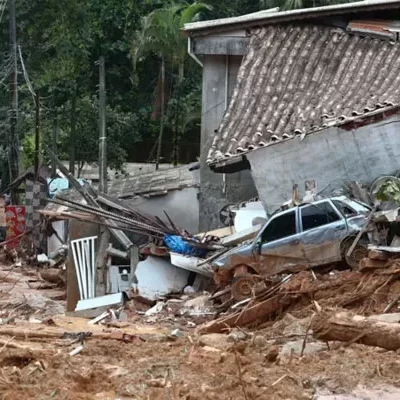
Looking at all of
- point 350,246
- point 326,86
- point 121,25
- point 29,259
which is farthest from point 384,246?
point 121,25

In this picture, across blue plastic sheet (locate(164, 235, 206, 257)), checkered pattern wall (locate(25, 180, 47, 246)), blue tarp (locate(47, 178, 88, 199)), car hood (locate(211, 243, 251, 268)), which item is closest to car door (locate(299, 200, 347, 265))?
car hood (locate(211, 243, 251, 268))

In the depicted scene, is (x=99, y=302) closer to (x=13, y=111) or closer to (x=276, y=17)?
(x=276, y=17)

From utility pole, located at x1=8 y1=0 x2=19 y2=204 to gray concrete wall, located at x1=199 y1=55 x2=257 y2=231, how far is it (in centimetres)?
991

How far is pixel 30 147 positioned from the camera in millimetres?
38375

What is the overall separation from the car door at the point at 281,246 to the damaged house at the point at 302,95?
8.38 feet

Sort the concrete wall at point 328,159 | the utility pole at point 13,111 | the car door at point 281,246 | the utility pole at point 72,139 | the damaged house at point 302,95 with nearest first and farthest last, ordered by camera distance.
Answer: the car door at point 281,246 < the concrete wall at point 328,159 < the damaged house at point 302,95 < the utility pole at point 13,111 < the utility pole at point 72,139

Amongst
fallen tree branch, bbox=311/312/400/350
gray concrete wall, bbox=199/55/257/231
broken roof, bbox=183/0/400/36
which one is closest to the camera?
fallen tree branch, bbox=311/312/400/350

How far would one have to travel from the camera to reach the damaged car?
17828 millimetres

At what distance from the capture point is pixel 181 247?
20672 millimetres

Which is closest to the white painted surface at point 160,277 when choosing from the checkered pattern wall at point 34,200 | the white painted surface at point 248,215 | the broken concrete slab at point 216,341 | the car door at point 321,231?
the white painted surface at point 248,215

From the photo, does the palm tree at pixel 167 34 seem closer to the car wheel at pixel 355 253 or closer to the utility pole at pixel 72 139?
the utility pole at pixel 72 139

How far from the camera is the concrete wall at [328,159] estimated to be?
66.5ft

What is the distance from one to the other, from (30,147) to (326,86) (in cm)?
1879

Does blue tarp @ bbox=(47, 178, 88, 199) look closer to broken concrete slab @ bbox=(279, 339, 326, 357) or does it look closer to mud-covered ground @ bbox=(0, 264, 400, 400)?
mud-covered ground @ bbox=(0, 264, 400, 400)
